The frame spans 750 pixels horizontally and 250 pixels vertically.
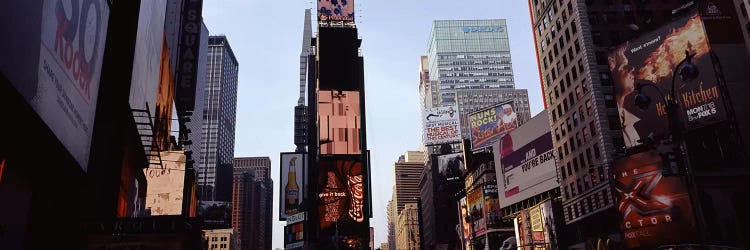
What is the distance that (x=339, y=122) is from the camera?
8775cm

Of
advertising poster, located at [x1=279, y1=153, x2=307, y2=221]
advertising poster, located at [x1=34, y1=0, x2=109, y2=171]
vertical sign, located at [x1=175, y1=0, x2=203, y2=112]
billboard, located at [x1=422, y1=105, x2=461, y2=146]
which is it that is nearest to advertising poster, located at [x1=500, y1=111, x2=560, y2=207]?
advertising poster, located at [x1=279, y1=153, x2=307, y2=221]

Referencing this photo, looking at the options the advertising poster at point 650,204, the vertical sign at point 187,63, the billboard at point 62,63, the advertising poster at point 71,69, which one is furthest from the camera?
the advertising poster at point 650,204

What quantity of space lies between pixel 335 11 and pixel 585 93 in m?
46.0

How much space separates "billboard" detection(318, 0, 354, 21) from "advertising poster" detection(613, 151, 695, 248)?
2175 inches

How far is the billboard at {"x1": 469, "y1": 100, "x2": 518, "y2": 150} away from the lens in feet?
430

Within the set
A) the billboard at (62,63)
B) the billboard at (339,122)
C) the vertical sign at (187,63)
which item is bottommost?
the billboard at (62,63)

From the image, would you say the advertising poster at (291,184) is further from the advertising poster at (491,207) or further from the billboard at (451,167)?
the billboard at (451,167)

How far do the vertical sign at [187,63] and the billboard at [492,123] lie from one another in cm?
9375

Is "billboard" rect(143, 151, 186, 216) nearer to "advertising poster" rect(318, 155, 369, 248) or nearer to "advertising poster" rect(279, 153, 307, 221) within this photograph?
"advertising poster" rect(318, 155, 369, 248)

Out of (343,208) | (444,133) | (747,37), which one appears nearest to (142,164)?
(343,208)

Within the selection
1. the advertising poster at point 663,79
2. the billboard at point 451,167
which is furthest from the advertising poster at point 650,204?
the billboard at point 451,167

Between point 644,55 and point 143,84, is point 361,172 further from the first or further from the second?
point 143,84

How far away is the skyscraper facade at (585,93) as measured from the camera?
68.9 m

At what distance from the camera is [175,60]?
1786 inches
